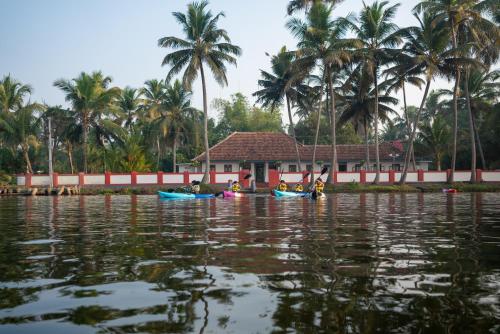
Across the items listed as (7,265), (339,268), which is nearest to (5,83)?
(7,265)

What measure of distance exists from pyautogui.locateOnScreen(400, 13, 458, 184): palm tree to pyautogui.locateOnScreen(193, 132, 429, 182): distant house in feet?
44.8

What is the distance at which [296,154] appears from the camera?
49.2 metres

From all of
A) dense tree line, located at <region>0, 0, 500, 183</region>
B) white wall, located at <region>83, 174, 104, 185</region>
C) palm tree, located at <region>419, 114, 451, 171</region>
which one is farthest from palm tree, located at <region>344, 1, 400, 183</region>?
white wall, located at <region>83, 174, 104, 185</region>

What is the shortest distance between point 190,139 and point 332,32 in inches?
796

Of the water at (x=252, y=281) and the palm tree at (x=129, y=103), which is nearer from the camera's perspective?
the water at (x=252, y=281)

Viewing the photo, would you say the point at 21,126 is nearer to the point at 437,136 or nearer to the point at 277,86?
the point at 277,86

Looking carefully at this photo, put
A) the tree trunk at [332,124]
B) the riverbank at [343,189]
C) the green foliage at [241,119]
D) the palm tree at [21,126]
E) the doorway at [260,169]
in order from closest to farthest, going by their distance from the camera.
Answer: the tree trunk at [332,124] < the riverbank at [343,189] < the palm tree at [21,126] < the doorway at [260,169] < the green foliage at [241,119]

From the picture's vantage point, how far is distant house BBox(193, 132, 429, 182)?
49.3 metres

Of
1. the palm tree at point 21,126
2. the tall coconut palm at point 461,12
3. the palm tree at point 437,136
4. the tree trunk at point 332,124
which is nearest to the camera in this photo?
the tall coconut palm at point 461,12

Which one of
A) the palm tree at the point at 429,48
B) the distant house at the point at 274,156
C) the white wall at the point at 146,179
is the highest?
the palm tree at the point at 429,48

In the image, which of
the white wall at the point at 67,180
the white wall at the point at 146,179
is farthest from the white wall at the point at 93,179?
the white wall at the point at 146,179

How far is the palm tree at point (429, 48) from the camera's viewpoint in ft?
117

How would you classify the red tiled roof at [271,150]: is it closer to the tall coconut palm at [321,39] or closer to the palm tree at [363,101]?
the palm tree at [363,101]

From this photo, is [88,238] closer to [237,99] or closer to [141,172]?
[141,172]
